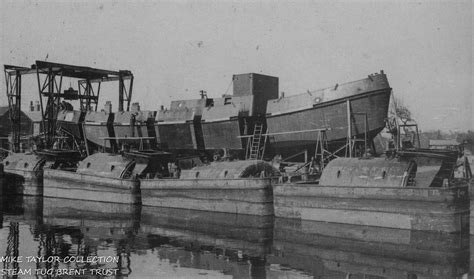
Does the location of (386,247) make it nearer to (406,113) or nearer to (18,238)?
(18,238)

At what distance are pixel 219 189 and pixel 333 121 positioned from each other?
23.5 feet

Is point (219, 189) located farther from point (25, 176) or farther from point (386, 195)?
point (25, 176)

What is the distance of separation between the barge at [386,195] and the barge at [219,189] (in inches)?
34.6

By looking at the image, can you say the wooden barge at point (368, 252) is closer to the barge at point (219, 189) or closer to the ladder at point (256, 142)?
the barge at point (219, 189)

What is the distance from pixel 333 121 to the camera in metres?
24.3

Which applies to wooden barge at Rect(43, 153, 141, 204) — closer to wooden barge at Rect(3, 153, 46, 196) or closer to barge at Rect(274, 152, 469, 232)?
wooden barge at Rect(3, 153, 46, 196)

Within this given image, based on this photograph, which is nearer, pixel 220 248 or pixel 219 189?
pixel 220 248

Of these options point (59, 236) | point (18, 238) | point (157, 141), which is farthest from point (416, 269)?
point (157, 141)

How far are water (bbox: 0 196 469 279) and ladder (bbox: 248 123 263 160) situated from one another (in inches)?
224

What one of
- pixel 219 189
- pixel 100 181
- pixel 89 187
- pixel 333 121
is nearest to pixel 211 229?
pixel 219 189

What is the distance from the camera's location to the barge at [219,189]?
A: 20703 millimetres

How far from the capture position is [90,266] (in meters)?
13.5

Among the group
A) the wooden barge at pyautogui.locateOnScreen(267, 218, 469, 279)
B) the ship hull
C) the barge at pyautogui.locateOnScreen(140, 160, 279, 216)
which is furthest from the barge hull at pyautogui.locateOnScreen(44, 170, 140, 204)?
the wooden barge at pyautogui.locateOnScreen(267, 218, 469, 279)

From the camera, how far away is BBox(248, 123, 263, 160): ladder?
26278mm
